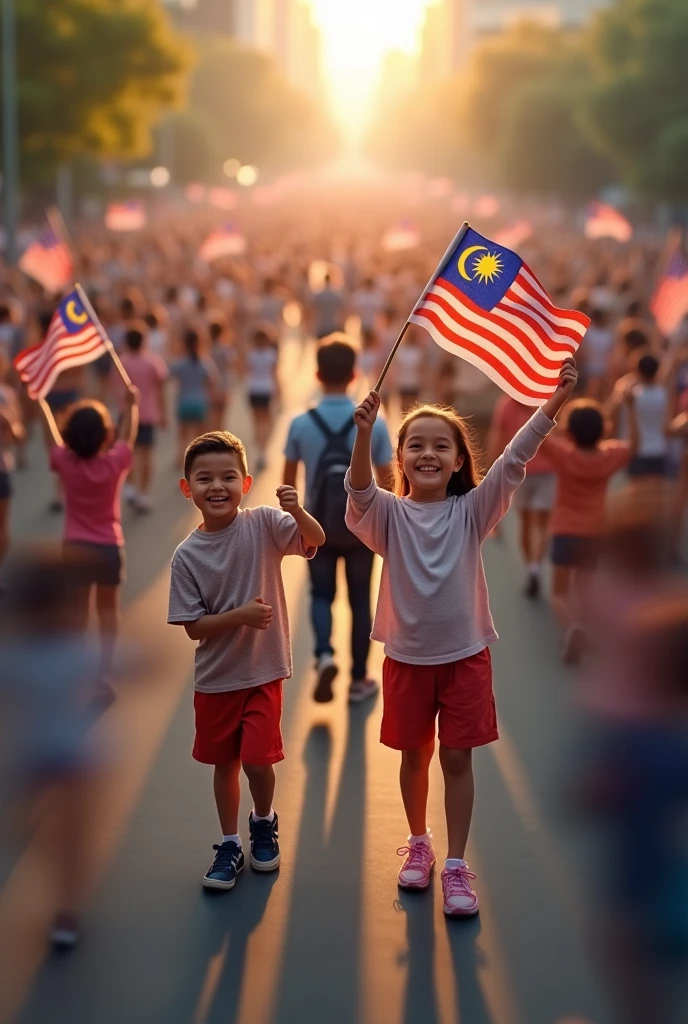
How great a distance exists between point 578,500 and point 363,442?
3.59m

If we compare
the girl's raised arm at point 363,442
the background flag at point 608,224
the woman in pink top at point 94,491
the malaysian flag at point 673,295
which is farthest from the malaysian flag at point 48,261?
the background flag at point 608,224

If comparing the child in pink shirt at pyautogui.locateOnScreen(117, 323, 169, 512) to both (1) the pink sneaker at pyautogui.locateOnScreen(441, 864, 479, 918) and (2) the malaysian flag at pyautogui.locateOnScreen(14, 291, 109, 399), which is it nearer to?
(2) the malaysian flag at pyautogui.locateOnScreen(14, 291, 109, 399)

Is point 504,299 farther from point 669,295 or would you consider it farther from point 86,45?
point 86,45

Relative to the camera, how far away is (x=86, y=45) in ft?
130

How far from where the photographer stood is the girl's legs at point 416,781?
518 centimetres

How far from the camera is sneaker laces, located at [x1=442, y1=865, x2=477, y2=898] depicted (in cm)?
505

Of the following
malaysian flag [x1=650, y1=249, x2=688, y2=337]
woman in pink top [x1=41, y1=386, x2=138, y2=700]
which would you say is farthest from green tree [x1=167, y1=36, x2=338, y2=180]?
woman in pink top [x1=41, y1=386, x2=138, y2=700]

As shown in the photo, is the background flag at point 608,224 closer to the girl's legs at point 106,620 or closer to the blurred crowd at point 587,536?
the blurred crowd at point 587,536

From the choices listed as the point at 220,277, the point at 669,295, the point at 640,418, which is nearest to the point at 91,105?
the point at 220,277

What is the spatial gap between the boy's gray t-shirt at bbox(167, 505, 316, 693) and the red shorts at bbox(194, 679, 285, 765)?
6 cm

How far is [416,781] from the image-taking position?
17.1ft

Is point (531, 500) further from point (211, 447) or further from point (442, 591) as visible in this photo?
point (211, 447)

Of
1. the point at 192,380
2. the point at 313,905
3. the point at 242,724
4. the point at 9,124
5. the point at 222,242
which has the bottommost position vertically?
the point at 313,905

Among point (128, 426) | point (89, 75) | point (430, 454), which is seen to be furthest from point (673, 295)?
point (89, 75)
